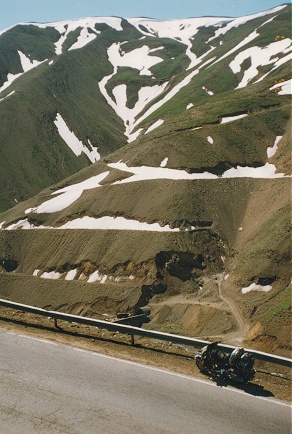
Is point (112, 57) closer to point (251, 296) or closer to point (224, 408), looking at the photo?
point (251, 296)

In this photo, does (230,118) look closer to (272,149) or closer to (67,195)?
(272,149)

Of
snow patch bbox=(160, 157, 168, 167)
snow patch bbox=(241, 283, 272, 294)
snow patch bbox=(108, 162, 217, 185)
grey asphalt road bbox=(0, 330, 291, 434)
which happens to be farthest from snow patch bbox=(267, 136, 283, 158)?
grey asphalt road bbox=(0, 330, 291, 434)

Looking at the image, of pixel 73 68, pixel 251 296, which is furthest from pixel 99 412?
pixel 73 68

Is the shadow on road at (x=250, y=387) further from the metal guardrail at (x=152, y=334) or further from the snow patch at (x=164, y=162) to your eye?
the snow patch at (x=164, y=162)

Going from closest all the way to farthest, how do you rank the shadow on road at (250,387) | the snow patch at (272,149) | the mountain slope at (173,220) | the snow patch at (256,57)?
the shadow on road at (250,387) → the mountain slope at (173,220) → the snow patch at (272,149) → the snow patch at (256,57)

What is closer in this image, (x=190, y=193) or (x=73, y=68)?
(x=190, y=193)

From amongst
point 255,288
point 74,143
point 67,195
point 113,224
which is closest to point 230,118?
point 67,195

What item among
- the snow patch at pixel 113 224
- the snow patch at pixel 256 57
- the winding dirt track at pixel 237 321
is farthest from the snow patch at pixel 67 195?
the snow patch at pixel 256 57
